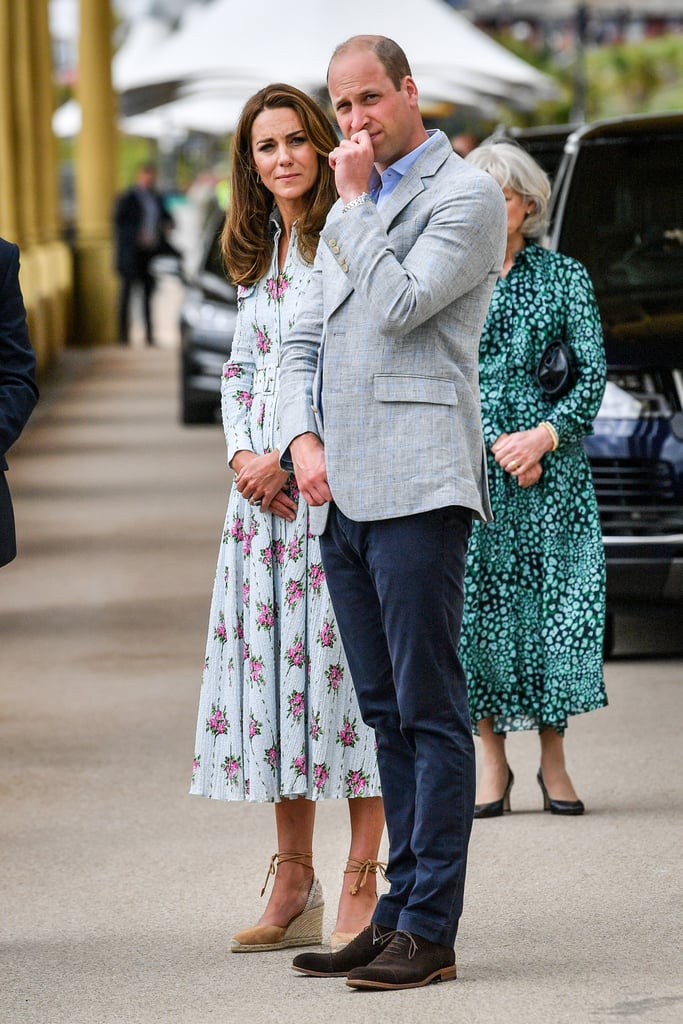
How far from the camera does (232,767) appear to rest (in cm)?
464

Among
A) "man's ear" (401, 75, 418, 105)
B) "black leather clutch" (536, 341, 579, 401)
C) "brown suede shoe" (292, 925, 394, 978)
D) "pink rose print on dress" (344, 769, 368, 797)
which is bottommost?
"brown suede shoe" (292, 925, 394, 978)

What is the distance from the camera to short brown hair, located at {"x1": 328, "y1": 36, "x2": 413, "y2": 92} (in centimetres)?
400

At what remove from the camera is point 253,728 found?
15.0 ft

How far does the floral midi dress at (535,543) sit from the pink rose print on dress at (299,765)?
1276 millimetres

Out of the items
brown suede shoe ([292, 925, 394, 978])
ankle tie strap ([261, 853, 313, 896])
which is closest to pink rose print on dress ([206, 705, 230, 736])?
ankle tie strap ([261, 853, 313, 896])

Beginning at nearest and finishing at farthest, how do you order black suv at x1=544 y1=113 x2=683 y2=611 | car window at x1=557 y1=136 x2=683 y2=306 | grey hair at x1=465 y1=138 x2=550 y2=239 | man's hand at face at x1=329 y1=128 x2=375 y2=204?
man's hand at face at x1=329 y1=128 x2=375 y2=204 → grey hair at x1=465 y1=138 x2=550 y2=239 → black suv at x1=544 y1=113 x2=683 y2=611 → car window at x1=557 y1=136 x2=683 y2=306

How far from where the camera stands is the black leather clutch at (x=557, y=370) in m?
5.78

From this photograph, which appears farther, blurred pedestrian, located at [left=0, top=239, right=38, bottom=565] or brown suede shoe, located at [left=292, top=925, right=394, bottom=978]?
blurred pedestrian, located at [left=0, top=239, right=38, bottom=565]

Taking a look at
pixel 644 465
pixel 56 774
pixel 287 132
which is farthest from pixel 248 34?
pixel 287 132

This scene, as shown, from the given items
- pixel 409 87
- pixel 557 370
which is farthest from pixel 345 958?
pixel 557 370

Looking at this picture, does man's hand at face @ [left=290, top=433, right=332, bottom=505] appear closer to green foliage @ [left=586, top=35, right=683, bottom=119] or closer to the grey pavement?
the grey pavement

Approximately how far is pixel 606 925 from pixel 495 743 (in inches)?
46.1

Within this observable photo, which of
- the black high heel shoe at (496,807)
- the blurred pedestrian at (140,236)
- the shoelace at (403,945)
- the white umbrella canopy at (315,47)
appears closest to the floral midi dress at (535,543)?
the black high heel shoe at (496,807)

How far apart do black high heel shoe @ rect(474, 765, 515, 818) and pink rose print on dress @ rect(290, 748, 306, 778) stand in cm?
138
